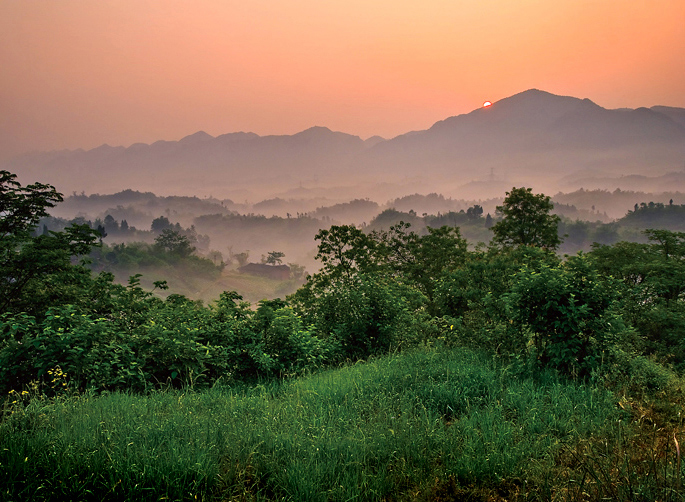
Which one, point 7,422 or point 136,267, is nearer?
point 7,422

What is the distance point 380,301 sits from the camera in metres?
9.68

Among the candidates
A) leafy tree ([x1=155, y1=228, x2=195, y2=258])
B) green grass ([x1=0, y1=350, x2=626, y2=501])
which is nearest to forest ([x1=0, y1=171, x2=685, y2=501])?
green grass ([x1=0, y1=350, x2=626, y2=501])

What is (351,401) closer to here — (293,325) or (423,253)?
(293,325)

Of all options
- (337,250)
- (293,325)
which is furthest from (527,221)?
(293,325)

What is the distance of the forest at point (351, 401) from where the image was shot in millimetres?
3328

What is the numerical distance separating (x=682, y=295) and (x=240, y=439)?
23.0 meters

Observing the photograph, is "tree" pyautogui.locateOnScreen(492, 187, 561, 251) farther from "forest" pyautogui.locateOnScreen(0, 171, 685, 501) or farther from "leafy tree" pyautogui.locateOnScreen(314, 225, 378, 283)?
"forest" pyautogui.locateOnScreen(0, 171, 685, 501)

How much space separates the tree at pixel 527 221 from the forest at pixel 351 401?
2936 centimetres

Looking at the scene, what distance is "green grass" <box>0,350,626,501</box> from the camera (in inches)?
129

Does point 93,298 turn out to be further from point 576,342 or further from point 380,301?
point 576,342

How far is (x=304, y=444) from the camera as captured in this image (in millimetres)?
3766

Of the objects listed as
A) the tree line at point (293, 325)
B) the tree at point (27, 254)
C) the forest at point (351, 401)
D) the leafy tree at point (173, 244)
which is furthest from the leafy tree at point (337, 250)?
the leafy tree at point (173, 244)

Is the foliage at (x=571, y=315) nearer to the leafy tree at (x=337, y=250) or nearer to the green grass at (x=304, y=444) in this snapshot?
the green grass at (x=304, y=444)

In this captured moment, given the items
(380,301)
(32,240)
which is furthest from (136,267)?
(380,301)
